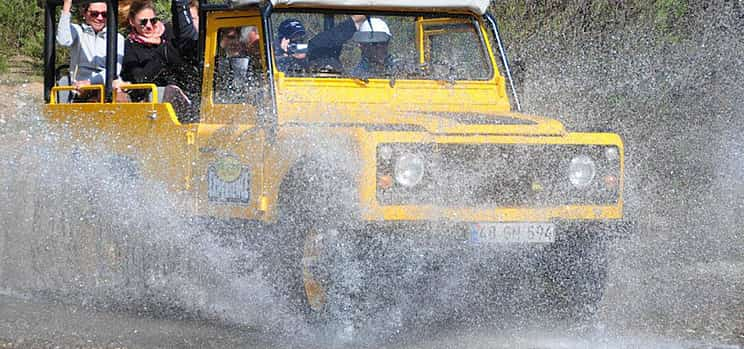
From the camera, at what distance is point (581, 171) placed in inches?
258

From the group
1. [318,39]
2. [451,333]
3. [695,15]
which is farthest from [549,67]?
[451,333]

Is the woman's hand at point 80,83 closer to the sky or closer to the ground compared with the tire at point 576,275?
closer to the sky

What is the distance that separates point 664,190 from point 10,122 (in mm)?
8215

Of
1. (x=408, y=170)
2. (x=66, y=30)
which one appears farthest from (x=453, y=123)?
(x=66, y=30)

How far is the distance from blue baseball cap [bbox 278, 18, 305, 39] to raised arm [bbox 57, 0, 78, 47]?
1.76 m

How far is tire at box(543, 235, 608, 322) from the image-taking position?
6852 mm

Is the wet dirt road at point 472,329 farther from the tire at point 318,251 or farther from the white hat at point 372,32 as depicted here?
the white hat at point 372,32

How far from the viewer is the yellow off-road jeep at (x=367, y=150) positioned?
6.17m

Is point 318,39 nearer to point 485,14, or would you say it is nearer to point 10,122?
point 485,14

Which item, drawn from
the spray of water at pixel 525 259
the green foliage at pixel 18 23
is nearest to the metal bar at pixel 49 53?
the spray of water at pixel 525 259

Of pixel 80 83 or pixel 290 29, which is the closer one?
pixel 290 29

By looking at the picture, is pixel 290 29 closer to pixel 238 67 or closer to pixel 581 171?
pixel 238 67

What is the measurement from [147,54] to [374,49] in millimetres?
1790

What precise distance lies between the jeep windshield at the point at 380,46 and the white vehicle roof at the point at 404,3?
0.08 metres
